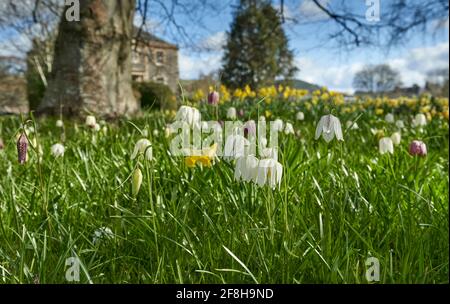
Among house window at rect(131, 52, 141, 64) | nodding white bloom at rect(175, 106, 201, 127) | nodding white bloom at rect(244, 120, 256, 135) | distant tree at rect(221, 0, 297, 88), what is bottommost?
nodding white bloom at rect(244, 120, 256, 135)

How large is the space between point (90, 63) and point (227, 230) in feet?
7.92

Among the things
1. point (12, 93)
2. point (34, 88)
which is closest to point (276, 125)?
point (34, 88)

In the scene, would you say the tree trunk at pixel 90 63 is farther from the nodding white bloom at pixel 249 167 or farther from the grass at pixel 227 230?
the nodding white bloom at pixel 249 167

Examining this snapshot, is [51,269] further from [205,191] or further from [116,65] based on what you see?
[116,65]

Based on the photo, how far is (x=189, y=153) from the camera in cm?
124

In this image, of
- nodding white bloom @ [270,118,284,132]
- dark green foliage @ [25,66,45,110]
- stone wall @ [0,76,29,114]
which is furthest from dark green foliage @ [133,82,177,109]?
nodding white bloom @ [270,118,284,132]

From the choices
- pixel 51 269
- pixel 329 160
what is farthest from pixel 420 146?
pixel 51 269

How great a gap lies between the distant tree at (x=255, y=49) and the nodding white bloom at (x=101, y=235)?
1.36 metres

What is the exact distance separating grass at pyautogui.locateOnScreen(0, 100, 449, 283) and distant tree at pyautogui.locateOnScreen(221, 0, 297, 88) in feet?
3.09

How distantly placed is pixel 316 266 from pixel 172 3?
37.8 inches

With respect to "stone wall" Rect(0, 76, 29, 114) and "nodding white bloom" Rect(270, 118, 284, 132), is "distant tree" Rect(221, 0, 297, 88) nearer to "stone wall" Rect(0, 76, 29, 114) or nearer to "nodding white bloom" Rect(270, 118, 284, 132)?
"nodding white bloom" Rect(270, 118, 284, 132)

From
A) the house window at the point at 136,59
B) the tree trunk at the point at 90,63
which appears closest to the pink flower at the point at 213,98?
the tree trunk at the point at 90,63

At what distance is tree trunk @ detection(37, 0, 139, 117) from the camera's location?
303cm

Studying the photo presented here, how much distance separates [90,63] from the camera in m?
3.04
